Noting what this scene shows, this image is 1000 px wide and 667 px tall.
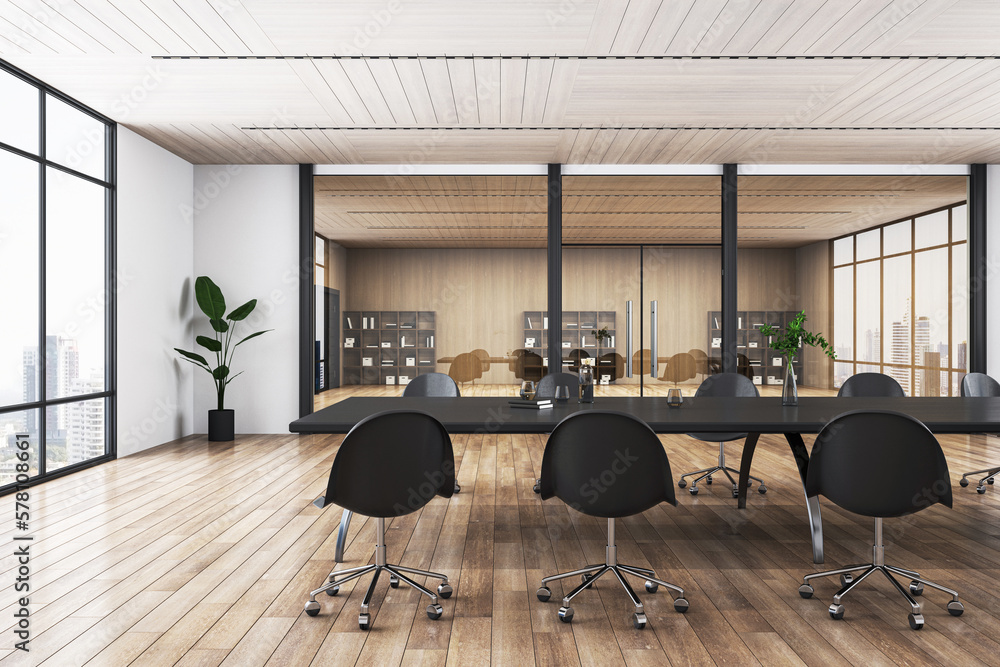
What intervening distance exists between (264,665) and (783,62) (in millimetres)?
4464

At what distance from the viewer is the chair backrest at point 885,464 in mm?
2346

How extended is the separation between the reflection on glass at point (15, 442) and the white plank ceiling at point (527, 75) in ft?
7.90

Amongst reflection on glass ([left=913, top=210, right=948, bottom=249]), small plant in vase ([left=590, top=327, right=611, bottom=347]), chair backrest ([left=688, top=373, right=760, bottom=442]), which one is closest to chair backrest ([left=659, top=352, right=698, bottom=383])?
small plant in vase ([left=590, top=327, right=611, bottom=347])

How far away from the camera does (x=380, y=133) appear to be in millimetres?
5551

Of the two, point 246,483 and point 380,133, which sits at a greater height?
point 380,133

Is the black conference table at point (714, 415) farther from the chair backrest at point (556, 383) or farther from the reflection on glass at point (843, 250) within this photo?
the reflection on glass at point (843, 250)

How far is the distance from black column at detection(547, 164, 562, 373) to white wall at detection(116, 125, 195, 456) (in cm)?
384

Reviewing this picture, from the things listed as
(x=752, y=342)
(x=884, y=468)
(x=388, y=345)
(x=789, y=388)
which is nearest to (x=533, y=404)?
(x=789, y=388)

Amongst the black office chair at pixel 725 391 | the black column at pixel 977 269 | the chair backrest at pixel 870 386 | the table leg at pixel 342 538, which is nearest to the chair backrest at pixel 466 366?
the black office chair at pixel 725 391

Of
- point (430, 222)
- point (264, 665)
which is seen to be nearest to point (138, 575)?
point (264, 665)

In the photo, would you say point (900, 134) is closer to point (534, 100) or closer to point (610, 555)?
point (534, 100)

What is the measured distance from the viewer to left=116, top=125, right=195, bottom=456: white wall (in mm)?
5496

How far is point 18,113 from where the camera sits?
431cm

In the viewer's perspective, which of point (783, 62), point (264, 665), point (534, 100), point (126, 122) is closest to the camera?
point (264, 665)
